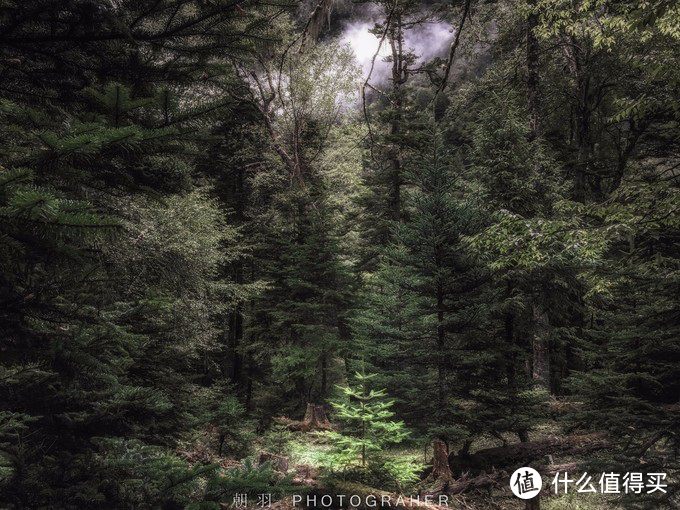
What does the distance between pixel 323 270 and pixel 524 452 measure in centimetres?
836

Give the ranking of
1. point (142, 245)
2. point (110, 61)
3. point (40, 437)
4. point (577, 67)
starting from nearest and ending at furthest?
point (110, 61) → point (40, 437) → point (142, 245) → point (577, 67)

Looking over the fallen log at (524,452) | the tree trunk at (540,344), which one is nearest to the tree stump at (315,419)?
the fallen log at (524,452)

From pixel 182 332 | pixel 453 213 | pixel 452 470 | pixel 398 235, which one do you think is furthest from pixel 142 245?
pixel 452 470

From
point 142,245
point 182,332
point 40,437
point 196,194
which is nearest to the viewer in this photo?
point 40,437

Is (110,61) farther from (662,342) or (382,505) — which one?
(662,342)

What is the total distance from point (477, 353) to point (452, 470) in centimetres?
281

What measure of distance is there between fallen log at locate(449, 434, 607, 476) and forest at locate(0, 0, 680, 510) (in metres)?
0.06

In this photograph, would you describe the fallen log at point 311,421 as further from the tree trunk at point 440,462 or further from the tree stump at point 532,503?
the tree stump at point 532,503

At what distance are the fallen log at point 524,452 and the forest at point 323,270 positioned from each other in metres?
0.06

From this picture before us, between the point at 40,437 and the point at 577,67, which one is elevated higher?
the point at 577,67

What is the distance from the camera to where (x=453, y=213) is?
27.5ft

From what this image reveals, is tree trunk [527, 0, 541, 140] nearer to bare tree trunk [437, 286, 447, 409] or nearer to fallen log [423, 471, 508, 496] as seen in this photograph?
bare tree trunk [437, 286, 447, 409]

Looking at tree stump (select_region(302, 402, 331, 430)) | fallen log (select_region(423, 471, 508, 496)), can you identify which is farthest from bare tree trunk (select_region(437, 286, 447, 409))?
tree stump (select_region(302, 402, 331, 430))

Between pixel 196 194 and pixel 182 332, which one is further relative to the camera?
pixel 196 194
